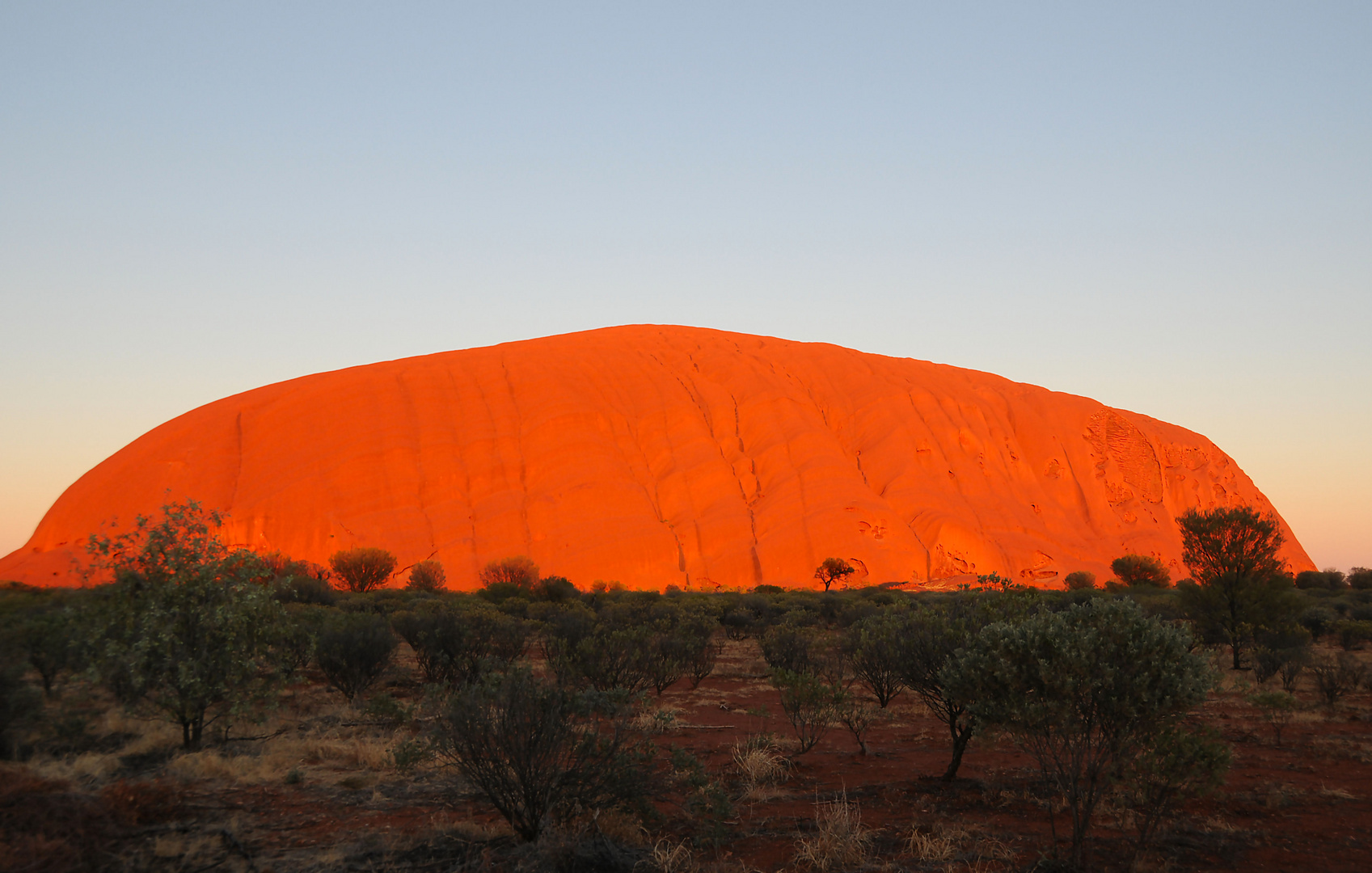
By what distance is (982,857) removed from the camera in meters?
6.62

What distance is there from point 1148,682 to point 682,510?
169 ft

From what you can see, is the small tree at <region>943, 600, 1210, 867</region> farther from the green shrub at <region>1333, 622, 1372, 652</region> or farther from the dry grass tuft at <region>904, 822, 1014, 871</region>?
the green shrub at <region>1333, 622, 1372, 652</region>

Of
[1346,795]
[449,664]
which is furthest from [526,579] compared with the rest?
[1346,795]

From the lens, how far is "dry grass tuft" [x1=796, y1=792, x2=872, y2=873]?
655cm

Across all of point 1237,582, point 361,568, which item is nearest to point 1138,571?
point 1237,582

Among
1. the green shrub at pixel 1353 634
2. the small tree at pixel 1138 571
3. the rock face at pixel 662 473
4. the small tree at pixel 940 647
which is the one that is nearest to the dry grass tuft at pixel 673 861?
the small tree at pixel 940 647

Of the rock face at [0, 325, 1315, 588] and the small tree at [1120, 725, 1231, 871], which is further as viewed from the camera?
the rock face at [0, 325, 1315, 588]

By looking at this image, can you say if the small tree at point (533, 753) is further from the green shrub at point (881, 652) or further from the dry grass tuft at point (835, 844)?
the green shrub at point (881, 652)

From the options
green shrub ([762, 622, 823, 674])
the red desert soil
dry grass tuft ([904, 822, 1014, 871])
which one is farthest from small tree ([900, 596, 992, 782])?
green shrub ([762, 622, 823, 674])

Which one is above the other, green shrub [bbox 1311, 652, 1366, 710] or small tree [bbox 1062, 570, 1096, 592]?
green shrub [bbox 1311, 652, 1366, 710]

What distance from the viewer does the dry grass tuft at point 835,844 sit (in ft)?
21.5

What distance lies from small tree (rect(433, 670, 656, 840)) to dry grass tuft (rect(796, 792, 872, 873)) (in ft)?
5.19

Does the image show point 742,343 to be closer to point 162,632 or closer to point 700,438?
point 700,438

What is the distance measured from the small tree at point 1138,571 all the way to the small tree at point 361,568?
48.6 meters
